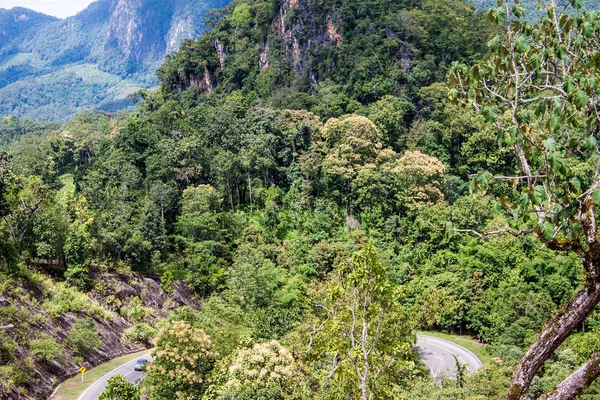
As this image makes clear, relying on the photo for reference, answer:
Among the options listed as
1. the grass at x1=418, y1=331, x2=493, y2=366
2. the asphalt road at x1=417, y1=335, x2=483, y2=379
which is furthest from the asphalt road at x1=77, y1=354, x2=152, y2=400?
the grass at x1=418, y1=331, x2=493, y2=366

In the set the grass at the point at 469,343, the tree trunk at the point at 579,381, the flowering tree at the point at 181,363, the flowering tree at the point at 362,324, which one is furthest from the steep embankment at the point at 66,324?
the grass at the point at 469,343

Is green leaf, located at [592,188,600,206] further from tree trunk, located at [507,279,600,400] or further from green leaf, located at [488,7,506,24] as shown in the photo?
green leaf, located at [488,7,506,24]

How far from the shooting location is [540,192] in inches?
155

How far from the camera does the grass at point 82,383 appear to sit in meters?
18.9

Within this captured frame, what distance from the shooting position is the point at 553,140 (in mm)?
3916

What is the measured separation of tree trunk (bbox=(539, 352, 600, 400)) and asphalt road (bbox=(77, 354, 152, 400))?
1804 centimetres

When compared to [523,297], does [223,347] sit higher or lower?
higher

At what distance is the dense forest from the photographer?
25.0ft

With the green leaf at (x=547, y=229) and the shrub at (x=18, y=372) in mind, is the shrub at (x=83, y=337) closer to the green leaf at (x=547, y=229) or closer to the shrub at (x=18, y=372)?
the shrub at (x=18, y=372)

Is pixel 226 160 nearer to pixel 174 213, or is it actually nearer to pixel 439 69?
pixel 174 213

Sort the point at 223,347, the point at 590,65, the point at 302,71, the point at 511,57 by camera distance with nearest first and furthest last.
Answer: the point at 590,65
the point at 511,57
the point at 223,347
the point at 302,71

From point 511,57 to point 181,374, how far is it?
1489 centimetres

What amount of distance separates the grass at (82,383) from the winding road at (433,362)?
27 cm

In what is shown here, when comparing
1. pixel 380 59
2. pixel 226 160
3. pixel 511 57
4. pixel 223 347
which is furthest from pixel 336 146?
pixel 511 57
